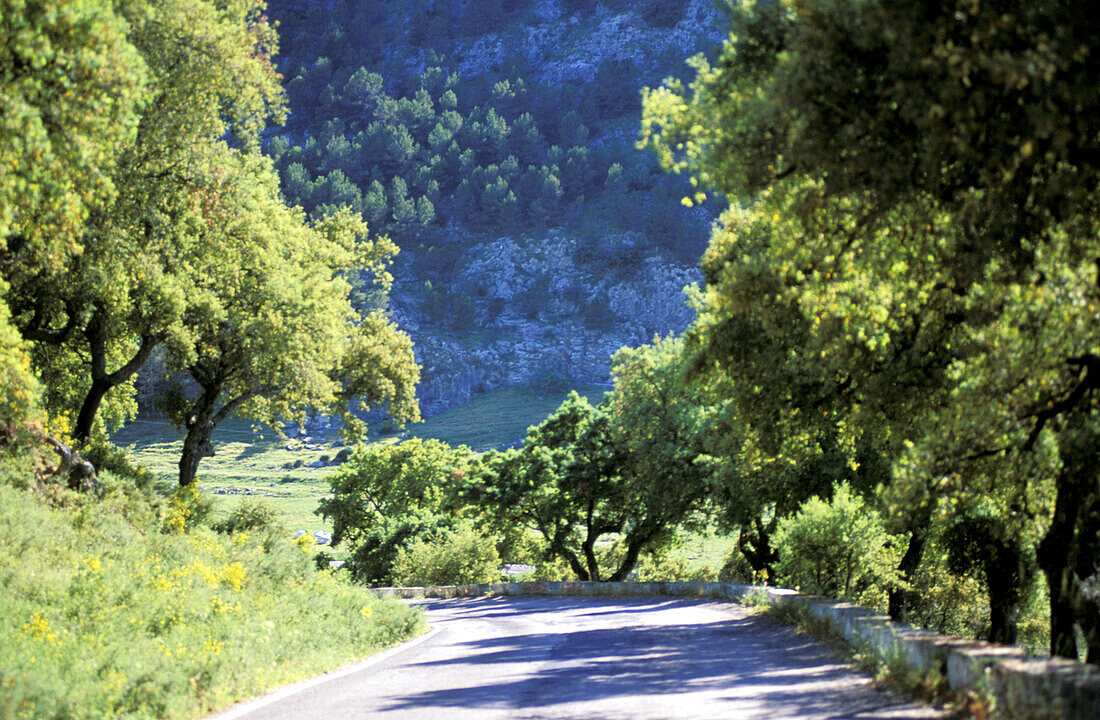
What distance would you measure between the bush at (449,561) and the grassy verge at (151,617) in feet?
99.9

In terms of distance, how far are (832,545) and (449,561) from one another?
31.1m

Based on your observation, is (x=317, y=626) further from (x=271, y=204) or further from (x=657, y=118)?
(x=271, y=204)

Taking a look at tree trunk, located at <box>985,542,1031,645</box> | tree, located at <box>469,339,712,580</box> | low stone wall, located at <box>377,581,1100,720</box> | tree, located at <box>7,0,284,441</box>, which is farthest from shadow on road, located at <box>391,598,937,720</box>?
tree, located at <box>469,339,712,580</box>

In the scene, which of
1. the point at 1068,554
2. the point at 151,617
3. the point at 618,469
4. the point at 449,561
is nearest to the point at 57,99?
the point at 151,617

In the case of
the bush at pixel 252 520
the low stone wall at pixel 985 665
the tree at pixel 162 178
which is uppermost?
the tree at pixel 162 178

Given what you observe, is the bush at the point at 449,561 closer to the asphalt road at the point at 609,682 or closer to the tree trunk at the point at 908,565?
the tree trunk at the point at 908,565

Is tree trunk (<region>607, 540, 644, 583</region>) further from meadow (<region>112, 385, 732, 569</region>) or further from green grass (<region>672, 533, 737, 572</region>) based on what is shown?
meadow (<region>112, 385, 732, 569</region>)

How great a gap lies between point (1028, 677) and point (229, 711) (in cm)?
688

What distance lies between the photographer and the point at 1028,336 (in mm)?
10031

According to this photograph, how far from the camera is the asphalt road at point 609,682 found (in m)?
7.70

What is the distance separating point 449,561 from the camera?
49344 mm

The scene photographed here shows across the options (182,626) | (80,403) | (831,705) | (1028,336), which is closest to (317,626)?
(182,626)

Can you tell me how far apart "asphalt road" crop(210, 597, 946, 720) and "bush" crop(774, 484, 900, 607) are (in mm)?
5540

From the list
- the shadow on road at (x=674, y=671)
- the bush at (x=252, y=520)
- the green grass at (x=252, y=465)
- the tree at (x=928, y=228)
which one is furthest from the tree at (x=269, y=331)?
the green grass at (x=252, y=465)
